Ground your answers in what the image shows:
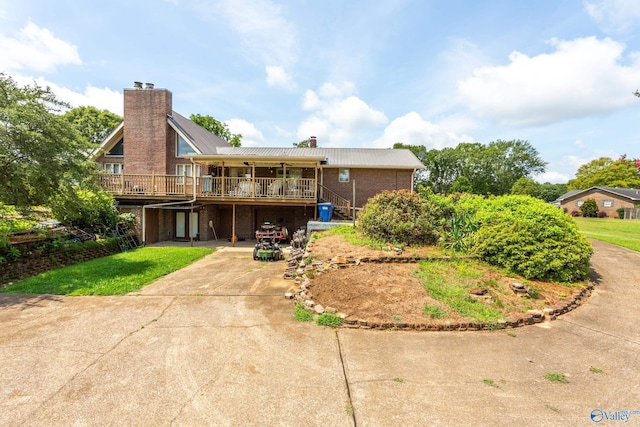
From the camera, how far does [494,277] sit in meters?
6.94

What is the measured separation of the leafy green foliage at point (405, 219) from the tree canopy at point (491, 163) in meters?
37.4

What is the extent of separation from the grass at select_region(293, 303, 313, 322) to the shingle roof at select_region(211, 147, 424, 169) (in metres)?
11.6

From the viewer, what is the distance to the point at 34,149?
25.3ft

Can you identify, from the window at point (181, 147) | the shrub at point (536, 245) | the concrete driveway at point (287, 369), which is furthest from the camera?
the window at point (181, 147)

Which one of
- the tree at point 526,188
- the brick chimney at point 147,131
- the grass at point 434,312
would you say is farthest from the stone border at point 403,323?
the tree at point 526,188

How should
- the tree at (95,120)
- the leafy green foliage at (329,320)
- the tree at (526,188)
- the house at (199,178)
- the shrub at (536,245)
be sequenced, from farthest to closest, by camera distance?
the tree at (526,188), the tree at (95,120), the house at (199,178), the shrub at (536,245), the leafy green foliage at (329,320)

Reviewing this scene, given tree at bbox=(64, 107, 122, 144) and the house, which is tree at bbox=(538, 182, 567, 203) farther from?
tree at bbox=(64, 107, 122, 144)

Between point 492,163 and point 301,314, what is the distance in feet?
A: 161

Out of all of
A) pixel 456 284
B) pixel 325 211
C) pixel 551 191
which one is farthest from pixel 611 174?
pixel 456 284

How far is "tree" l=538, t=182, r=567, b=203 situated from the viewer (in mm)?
74494

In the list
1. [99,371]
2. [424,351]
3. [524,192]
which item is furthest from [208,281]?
[524,192]

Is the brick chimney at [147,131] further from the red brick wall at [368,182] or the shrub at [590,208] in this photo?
the shrub at [590,208]

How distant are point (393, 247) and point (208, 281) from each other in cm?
540

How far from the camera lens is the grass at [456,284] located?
18.1 feet
